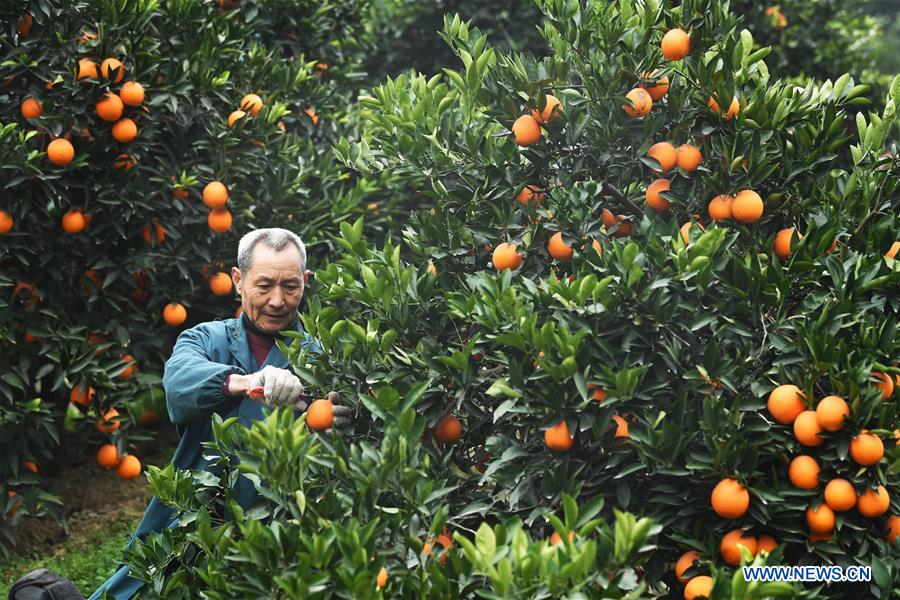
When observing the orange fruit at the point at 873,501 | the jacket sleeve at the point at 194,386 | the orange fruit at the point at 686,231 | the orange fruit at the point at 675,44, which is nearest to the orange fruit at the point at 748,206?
the orange fruit at the point at 686,231

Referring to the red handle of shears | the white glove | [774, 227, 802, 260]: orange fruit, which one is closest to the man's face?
the red handle of shears

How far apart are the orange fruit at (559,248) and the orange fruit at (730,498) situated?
80cm

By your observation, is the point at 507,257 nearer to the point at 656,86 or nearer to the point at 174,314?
the point at 656,86

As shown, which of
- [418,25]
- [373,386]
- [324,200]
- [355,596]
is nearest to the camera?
[355,596]

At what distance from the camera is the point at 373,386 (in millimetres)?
2809

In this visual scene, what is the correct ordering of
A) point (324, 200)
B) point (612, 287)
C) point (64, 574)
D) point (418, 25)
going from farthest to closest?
point (418, 25) < point (324, 200) < point (64, 574) < point (612, 287)

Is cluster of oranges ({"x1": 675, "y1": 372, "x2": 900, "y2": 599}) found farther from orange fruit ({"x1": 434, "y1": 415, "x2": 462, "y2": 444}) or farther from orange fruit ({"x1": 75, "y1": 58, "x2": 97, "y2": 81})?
orange fruit ({"x1": 75, "y1": 58, "x2": 97, "y2": 81})

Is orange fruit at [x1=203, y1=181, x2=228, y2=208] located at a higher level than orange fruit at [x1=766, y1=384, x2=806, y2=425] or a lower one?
lower

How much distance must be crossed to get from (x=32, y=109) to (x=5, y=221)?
0.57m

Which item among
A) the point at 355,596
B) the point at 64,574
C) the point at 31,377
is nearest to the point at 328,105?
the point at 31,377

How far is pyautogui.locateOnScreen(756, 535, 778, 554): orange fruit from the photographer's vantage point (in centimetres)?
251

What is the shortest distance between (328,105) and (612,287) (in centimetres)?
388

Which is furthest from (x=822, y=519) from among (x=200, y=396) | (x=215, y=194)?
(x=215, y=194)

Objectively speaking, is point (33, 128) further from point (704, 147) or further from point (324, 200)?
point (704, 147)
